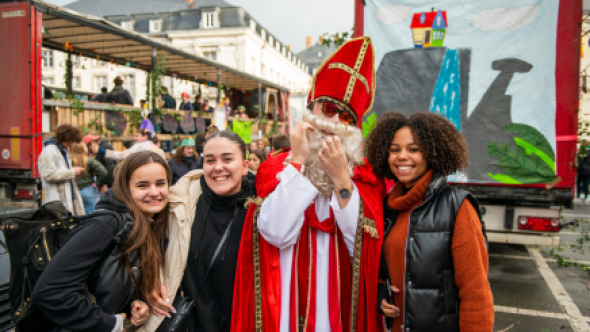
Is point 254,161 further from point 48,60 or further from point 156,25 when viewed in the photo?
point 48,60

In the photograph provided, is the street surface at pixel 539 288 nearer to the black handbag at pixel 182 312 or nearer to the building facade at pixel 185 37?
the black handbag at pixel 182 312

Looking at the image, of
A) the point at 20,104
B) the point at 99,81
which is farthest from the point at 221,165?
the point at 99,81

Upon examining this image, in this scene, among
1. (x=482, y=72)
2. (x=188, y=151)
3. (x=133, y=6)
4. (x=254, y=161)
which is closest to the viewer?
(x=482, y=72)

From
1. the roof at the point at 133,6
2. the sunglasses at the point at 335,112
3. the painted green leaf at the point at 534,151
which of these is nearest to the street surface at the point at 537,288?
the painted green leaf at the point at 534,151

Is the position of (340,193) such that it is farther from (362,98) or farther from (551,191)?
(551,191)

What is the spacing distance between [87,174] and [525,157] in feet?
18.4

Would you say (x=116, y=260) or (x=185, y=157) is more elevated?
(x=185, y=157)

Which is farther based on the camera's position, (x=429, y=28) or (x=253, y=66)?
(x=253, y=66)

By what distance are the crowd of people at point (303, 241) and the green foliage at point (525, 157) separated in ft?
8.21

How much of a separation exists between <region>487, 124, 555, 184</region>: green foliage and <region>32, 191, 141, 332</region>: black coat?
3.78 metres

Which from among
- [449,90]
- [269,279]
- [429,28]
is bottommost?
[269,279]

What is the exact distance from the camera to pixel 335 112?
1.88 meters

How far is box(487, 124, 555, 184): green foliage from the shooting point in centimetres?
379

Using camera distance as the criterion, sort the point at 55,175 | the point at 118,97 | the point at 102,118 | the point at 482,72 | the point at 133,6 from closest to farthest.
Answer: the point at 482,72 < the point at 55,175 < the point at 102,118 < the point at 118,97 < the point at 133,6
